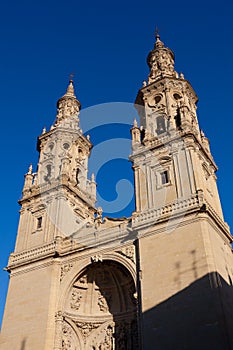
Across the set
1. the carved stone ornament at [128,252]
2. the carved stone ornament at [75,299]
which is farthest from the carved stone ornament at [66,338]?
the carved stone ornament at [128,252]

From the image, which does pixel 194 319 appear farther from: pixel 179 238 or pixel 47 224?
pixel 47 224

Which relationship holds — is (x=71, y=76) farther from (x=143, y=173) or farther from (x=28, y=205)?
(x=143, y=173)

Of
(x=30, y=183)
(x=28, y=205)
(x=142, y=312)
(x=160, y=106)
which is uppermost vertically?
(x=160, y=106)

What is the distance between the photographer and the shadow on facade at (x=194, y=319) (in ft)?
51.5

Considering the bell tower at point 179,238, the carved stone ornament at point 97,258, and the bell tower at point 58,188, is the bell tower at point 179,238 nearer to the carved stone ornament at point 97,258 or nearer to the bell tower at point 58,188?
the carved stone ornament at point 97,258

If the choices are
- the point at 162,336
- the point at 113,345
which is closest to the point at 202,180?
the point at 162,336

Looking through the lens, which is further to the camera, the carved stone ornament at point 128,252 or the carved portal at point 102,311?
the carved portal at point 102,311

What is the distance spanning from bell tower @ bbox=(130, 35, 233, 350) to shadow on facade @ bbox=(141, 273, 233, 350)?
1.5 inches

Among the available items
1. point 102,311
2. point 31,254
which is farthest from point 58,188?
point 102,311

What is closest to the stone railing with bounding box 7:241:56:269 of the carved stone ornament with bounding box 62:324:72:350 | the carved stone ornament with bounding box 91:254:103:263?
the carved stone ornament with bounding box 91:254:103:263

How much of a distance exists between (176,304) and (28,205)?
14.3 meters

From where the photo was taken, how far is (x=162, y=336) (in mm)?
16859

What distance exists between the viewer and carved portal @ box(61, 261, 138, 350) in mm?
21031

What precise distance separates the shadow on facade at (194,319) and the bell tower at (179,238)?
0.04 metres
